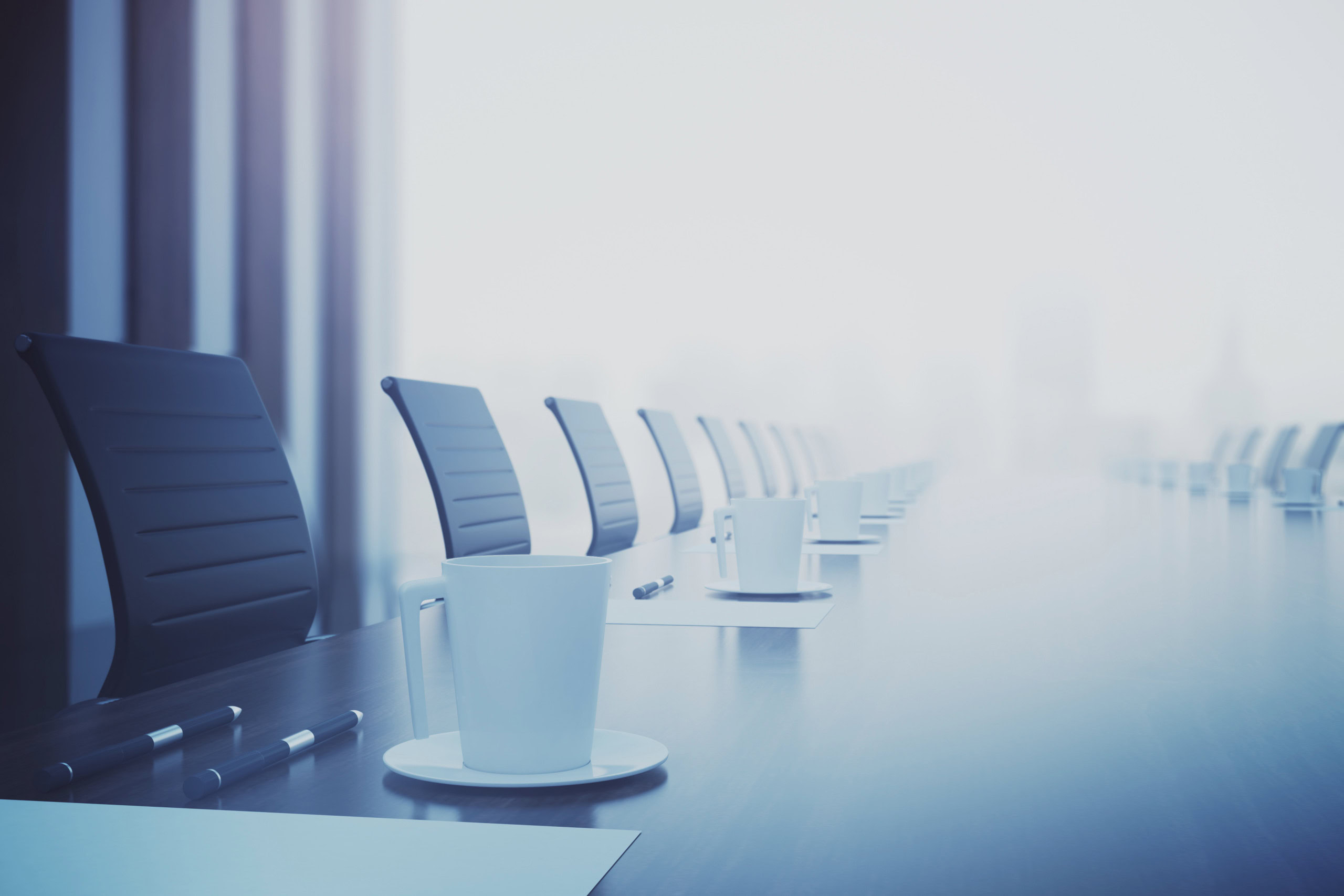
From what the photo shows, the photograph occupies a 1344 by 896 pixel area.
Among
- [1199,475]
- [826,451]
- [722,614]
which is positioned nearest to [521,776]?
[722,614]

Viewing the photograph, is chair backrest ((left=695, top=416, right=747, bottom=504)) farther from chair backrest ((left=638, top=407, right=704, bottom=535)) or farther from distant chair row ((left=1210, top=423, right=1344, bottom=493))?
distant chair row ((left=1210, top=423, right=1344, bottom=493))

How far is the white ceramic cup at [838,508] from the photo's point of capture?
161 cm

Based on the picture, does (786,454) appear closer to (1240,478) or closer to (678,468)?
(678,468)

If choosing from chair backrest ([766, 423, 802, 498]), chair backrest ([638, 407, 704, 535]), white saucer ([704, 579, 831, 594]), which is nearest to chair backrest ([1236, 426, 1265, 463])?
chair backrest ([766, 423, 802, 498])

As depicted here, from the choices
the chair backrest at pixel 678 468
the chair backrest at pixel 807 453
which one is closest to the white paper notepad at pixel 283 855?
the chair backrest at pixel 678 468

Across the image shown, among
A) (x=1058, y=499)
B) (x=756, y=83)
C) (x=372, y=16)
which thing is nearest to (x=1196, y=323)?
(x=756, y=83)

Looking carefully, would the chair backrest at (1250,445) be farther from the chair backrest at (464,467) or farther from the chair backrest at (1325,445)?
the chair backrest at (464,467)

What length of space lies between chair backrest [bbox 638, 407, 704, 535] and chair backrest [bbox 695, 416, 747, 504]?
405mm

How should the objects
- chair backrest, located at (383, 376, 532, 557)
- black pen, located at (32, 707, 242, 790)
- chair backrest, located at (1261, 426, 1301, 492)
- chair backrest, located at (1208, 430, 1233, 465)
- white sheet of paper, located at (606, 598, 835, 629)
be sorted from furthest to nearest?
1. chair backrest, located at (1208, 430, 1233, 465)
2. chair backrest, located at (1261, 426, 1301, 492)
3. chair backrest, located at (383, 376, 532, 557)
4. white sheet of paper, located at (606, 598, 835, 629)
5. black pen, located at (32, 707, 242, 790)

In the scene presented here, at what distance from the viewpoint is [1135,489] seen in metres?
4.10

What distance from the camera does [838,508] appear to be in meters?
1.63

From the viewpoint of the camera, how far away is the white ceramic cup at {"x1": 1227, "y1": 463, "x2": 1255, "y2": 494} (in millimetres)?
3258

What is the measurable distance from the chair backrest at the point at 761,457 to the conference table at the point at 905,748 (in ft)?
12.3

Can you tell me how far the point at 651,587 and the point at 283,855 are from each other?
694 mm
